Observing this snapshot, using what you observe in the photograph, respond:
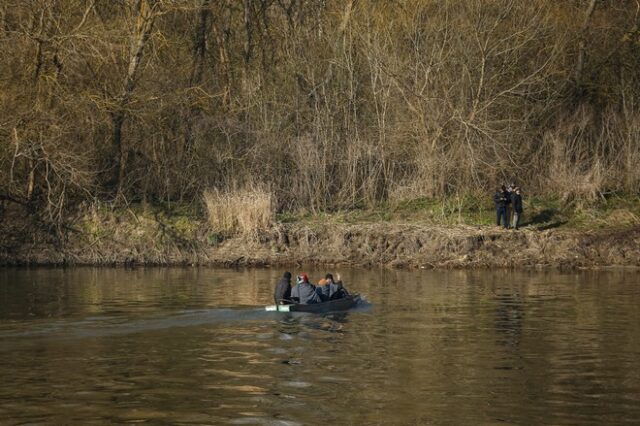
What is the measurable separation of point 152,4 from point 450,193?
491 inches

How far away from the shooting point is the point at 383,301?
26.9 m

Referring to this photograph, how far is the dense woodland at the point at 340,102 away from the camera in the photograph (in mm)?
37750

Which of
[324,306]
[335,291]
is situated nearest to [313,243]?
[335,291]

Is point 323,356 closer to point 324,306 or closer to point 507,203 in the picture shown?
point 324,306

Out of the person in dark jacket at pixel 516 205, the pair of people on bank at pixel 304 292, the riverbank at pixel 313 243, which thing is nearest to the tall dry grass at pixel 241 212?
the riverbank at pixel 313 243

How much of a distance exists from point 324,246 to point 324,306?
38.2 ft

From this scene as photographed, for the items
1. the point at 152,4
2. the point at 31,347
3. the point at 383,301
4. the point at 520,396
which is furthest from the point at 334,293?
the point at 152,4

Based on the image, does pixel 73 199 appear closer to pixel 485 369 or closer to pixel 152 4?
pixel 152 4

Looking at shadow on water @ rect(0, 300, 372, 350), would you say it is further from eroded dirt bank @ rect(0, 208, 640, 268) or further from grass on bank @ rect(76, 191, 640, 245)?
grass on bank @ rect(76, 191, 640, 245)

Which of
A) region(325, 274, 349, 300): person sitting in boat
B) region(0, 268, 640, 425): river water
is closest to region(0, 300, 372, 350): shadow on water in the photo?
region(0, 268, 640, 425): river water

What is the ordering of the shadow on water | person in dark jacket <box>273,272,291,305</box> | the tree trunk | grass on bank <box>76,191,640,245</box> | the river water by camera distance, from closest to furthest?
the river water < the shadow on water < person in dark jacket <box>273,272,291,305</box> < grass on bank <box>76,191,640,245</box> < the tree trunk

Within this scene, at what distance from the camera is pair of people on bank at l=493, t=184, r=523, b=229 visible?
36688mm

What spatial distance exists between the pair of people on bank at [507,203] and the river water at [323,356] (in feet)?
20.8

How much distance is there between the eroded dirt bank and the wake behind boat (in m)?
10.5
